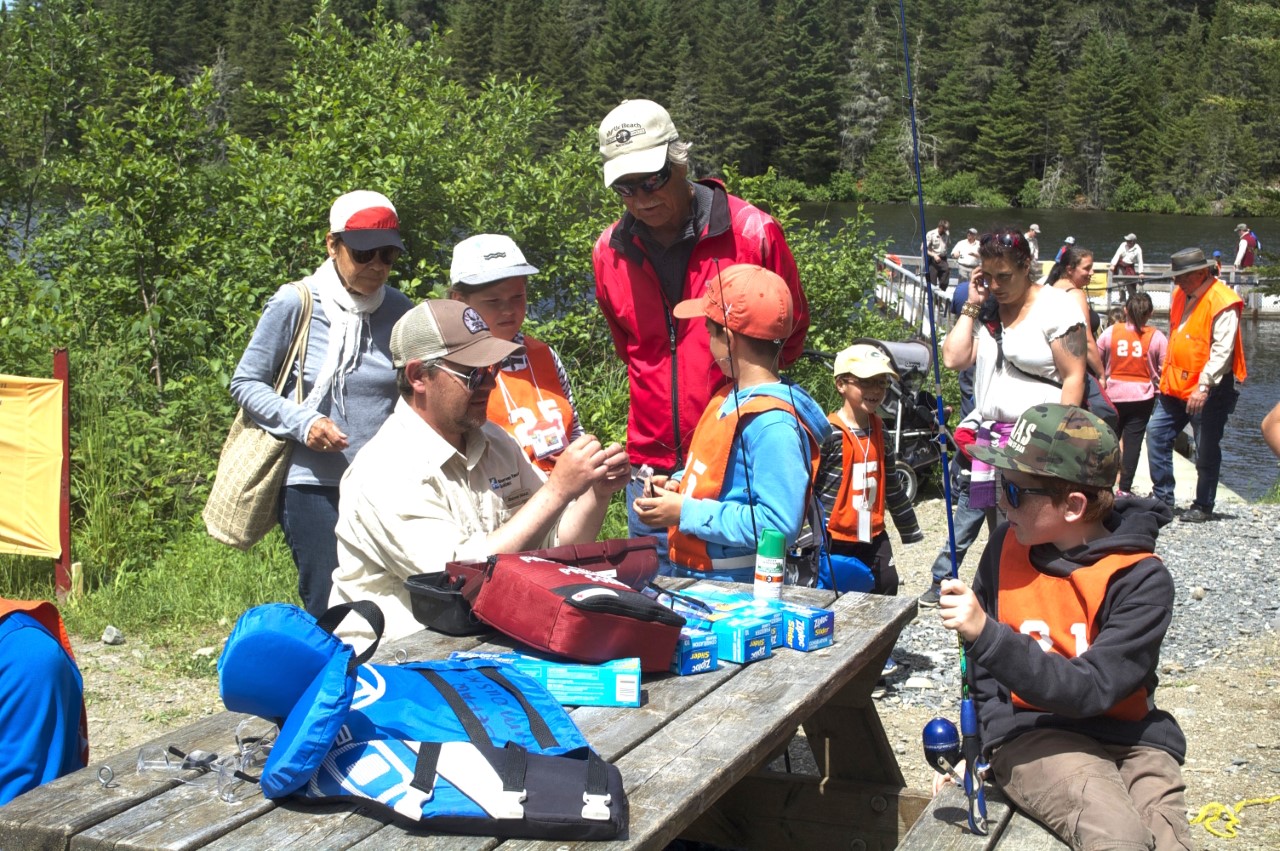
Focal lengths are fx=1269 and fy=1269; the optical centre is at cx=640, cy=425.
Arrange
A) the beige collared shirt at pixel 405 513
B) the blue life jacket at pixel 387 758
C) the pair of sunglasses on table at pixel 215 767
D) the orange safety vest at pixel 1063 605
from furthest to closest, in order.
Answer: the beige collared shirt at pixel 405 513, the orange safety vest at pixel 1063 605, the pair of sunglasses on table at pixel 215 767, the blue life jacket at pixel 387 758

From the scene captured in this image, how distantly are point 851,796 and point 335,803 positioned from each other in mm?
2135

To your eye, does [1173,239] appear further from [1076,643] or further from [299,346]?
[1076,643]

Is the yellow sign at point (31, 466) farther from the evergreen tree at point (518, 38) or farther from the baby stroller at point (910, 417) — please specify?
the evergreen tree at point (518, 38)

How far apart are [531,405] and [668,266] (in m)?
0.68

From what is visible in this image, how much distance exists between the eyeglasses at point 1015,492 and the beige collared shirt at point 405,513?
48.3 inches

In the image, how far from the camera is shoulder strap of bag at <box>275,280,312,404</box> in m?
4.30

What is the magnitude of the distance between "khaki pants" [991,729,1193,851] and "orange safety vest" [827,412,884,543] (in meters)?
2.43

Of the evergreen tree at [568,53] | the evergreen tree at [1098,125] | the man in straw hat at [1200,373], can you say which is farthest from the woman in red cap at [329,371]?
the evergreen tree at [1098,125]

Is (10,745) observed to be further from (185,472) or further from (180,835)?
(185,472)

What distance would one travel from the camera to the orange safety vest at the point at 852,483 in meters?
5.27

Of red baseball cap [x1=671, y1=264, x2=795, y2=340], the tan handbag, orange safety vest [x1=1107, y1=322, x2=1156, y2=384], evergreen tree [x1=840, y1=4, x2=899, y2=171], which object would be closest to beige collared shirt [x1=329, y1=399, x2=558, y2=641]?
red baseball cap [x1=671, y1=264, x2=795, y2=340]

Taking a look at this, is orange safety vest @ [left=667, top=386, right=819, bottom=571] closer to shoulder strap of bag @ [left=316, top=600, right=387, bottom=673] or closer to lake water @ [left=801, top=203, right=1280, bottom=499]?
lake water @ [left=801, top=203, right=1280, bottom=499]

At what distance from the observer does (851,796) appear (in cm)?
390

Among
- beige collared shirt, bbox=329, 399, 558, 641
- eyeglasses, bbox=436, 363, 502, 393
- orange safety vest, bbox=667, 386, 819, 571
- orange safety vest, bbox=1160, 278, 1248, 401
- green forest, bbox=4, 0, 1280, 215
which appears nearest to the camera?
beige collared shirt, bbox=329, 399, 558, 641
